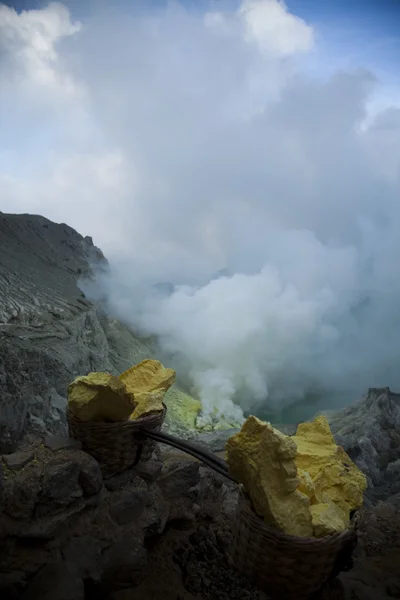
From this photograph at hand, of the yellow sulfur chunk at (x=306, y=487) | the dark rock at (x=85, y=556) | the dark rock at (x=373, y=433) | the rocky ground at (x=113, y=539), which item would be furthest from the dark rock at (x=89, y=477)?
the dark rock at (x=373, y=433)

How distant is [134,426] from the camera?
2.33 metres

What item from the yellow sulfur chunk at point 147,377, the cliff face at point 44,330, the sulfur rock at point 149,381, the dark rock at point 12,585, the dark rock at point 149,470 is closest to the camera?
the dark rock at point 12,585

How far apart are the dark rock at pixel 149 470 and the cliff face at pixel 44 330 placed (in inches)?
55.1

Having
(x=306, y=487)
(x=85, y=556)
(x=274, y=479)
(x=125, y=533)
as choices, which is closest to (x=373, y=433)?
(x=306, y=487)

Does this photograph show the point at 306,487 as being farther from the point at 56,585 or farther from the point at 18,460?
the point at 18,460

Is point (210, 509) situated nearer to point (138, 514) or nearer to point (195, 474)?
point (195, 474)

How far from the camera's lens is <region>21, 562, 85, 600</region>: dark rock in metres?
1.63

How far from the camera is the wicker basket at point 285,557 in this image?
1763 millimetres

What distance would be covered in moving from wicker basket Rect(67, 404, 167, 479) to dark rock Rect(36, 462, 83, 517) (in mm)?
247

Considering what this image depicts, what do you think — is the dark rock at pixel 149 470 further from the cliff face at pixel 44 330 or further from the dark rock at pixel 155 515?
the cliff face at pixel 44 330

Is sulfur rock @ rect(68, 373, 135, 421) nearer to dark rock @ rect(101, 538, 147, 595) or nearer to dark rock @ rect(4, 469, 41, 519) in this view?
dark rock @ rect(4, 469, 41, 519)

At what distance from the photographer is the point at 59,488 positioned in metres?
1.99

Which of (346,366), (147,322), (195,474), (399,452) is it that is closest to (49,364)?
(195,474)

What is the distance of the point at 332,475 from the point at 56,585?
1455 millimetres
